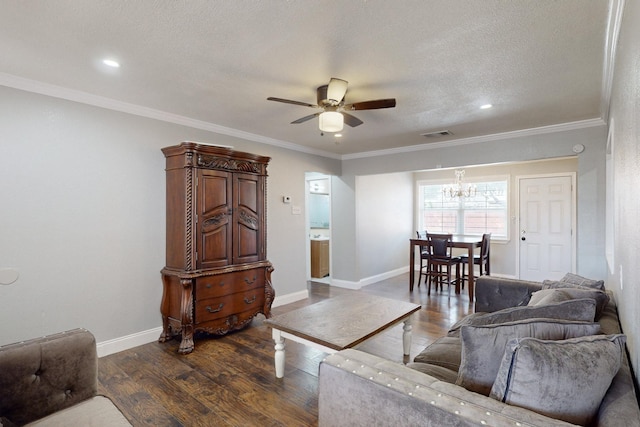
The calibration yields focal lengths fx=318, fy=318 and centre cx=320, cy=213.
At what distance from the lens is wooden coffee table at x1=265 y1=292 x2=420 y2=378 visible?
2.17m

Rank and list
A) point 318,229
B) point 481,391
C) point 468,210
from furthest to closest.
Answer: point 318,229, point 468,210, point 481,391

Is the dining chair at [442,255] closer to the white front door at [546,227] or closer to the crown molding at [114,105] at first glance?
the white front door at [546,227]

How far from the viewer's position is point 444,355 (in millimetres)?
1900

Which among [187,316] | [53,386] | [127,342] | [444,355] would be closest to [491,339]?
[444,355]

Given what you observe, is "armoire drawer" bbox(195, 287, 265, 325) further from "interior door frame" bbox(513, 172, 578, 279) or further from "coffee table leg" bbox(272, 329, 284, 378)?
"interior door frame" bbox(513, 172, 578, 279)

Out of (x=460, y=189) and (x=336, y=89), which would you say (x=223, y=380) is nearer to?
(x=336, y=89)

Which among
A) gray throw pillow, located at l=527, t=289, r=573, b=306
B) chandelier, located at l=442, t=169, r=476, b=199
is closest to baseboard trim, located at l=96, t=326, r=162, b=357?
gray throw pillow, located at l=527, t=289, r=573, b=306

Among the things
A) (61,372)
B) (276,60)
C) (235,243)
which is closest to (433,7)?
(276,60)

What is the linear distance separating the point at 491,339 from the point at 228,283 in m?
2.79

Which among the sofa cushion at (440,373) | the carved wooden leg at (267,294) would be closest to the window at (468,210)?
the carved wooden leg at (267,294)

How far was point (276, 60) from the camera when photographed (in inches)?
88.2

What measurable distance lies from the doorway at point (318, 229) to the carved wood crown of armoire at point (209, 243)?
2674 mm

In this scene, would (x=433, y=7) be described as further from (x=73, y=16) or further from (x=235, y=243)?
(x=235, y=243)

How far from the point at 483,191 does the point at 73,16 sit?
683cm
